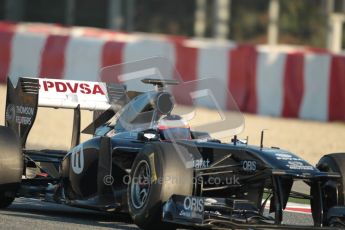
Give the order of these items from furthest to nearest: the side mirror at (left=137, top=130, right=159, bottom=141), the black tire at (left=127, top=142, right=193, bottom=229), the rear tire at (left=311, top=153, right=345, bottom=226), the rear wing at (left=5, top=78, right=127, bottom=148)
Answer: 1. the rear wing at (left=5, top=78, right=127, bottom=148)
2. the side mirror at (left=137, top=130, right=159, bottom=141)
3. the rear tire at (left=311, top=153, right=345, bottom=226)
4. the black tire at (left=127, top=142, right=193, bottom=229)

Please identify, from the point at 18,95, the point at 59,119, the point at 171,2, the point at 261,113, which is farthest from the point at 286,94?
the point at 171,2

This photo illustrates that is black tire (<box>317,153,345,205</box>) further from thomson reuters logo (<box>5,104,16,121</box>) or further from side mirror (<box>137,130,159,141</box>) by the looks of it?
thomson reuters logo (<box>5,104,16,121</box>)

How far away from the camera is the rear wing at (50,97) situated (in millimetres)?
9852

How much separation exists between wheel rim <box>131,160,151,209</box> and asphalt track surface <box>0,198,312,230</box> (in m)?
0.38

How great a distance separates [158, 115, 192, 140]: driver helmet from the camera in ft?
28.5

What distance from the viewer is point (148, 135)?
8.68 m

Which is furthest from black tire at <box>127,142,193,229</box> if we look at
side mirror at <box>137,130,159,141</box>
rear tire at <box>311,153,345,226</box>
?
rear tire at <box>311,153,345,226</box>

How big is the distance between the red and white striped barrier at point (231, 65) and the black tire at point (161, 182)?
10.8 meters

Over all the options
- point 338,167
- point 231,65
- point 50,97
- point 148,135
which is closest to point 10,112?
point 50,97

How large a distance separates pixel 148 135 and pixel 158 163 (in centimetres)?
101

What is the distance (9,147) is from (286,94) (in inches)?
405

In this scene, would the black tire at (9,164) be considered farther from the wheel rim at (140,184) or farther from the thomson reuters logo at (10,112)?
the wheel rim at (140,184)

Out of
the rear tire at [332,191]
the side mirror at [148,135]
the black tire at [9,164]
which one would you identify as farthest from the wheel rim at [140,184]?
the black tire at [9,164]

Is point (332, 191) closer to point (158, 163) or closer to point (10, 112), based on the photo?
point (158, 163)
